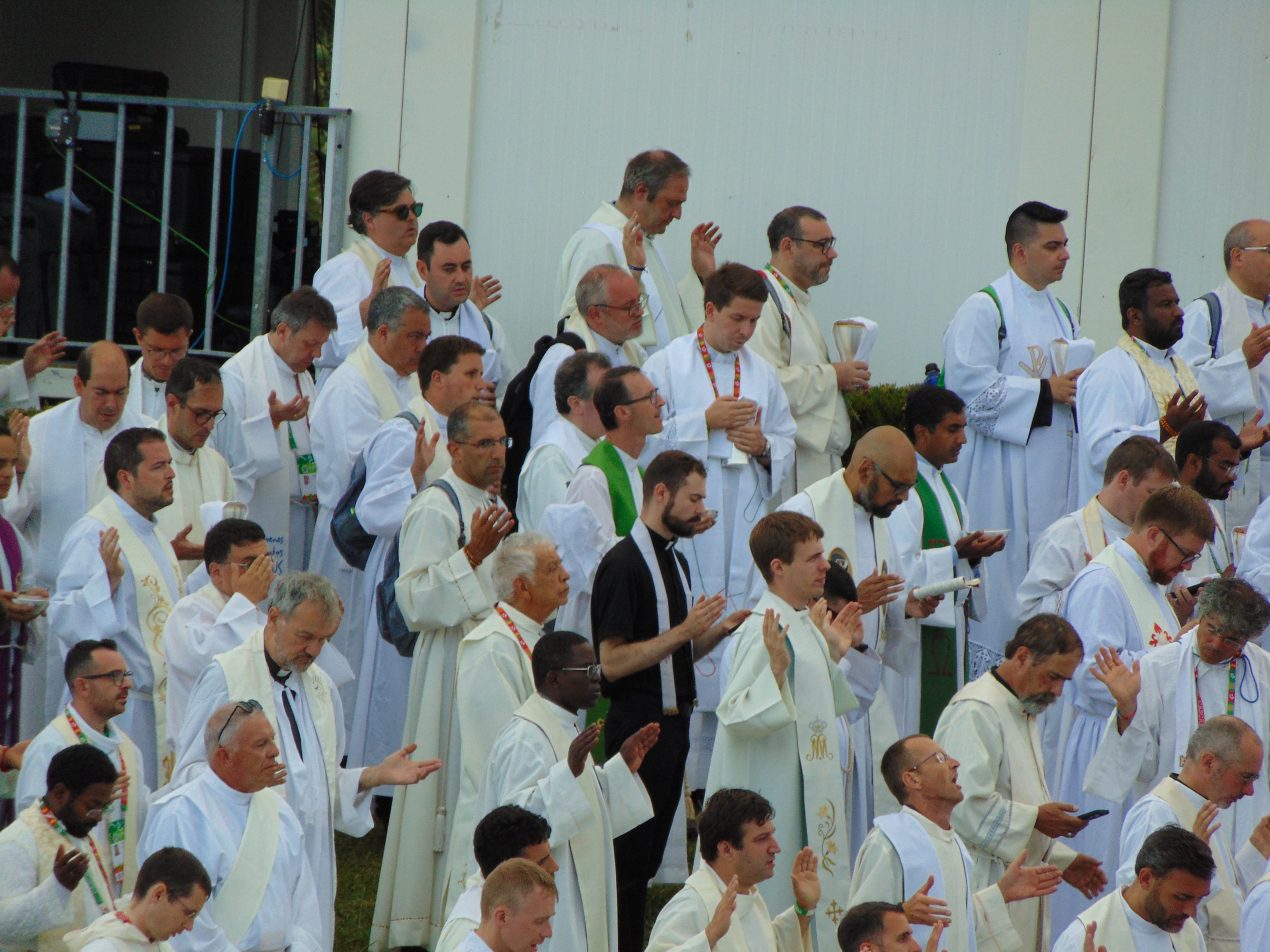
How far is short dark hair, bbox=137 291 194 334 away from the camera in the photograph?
9859 millimetres

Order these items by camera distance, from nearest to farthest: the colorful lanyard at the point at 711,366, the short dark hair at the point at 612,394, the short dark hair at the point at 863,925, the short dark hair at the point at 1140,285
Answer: the short dark hair at the point at 863,925, the short dark hair at the point at 612,394, the colorful lanyard at the point at 711,366, the short dark hair at the point at 1140,285

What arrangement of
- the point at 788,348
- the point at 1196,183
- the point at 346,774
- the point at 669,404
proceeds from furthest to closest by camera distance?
the point at 1196,183
the point at 788,348
the point at 669,404
the point at 346,774

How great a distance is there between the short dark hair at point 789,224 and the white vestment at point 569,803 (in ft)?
13.3

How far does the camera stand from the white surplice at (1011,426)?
10.8 m

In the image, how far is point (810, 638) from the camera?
8.09m

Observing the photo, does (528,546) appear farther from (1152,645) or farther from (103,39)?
(103,39)

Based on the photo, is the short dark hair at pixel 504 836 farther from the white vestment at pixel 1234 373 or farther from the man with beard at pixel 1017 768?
the white vestment at pixel 1234 373

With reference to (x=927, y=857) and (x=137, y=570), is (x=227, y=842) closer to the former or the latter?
(x=137, y=570)

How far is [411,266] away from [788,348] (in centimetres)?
212

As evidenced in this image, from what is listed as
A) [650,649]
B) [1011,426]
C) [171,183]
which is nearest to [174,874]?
[650,649]

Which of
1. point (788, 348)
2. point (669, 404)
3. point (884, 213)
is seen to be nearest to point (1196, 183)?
point (884, 213)

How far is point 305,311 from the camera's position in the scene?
982cm

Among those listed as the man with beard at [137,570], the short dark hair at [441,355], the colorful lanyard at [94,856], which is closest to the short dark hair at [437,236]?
the short dark hair at [441,355]

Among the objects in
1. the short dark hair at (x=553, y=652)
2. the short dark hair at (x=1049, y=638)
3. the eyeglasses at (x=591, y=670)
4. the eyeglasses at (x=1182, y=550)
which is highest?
the eyeglasses at (x=1182, y=550)
